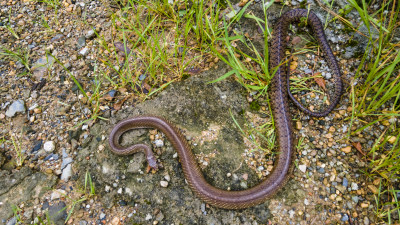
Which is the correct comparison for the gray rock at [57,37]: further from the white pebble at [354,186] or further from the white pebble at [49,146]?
the white pebble at [354,186]

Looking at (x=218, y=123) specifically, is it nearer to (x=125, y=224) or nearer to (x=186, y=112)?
(x=186, y=112)

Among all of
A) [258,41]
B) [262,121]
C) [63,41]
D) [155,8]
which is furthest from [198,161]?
[63,41]

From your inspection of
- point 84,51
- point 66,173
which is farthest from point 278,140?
point 84,51

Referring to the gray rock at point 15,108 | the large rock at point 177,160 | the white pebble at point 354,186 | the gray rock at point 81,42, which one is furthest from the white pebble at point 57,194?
the white pebble at point 354,186

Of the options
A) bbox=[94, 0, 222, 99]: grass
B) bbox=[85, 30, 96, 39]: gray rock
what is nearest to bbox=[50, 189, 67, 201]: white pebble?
bbox=[94, 0, 222, 99]: grass

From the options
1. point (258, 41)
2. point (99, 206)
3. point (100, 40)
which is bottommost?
point (99, 206)

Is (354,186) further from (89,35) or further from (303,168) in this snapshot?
(89,35)
